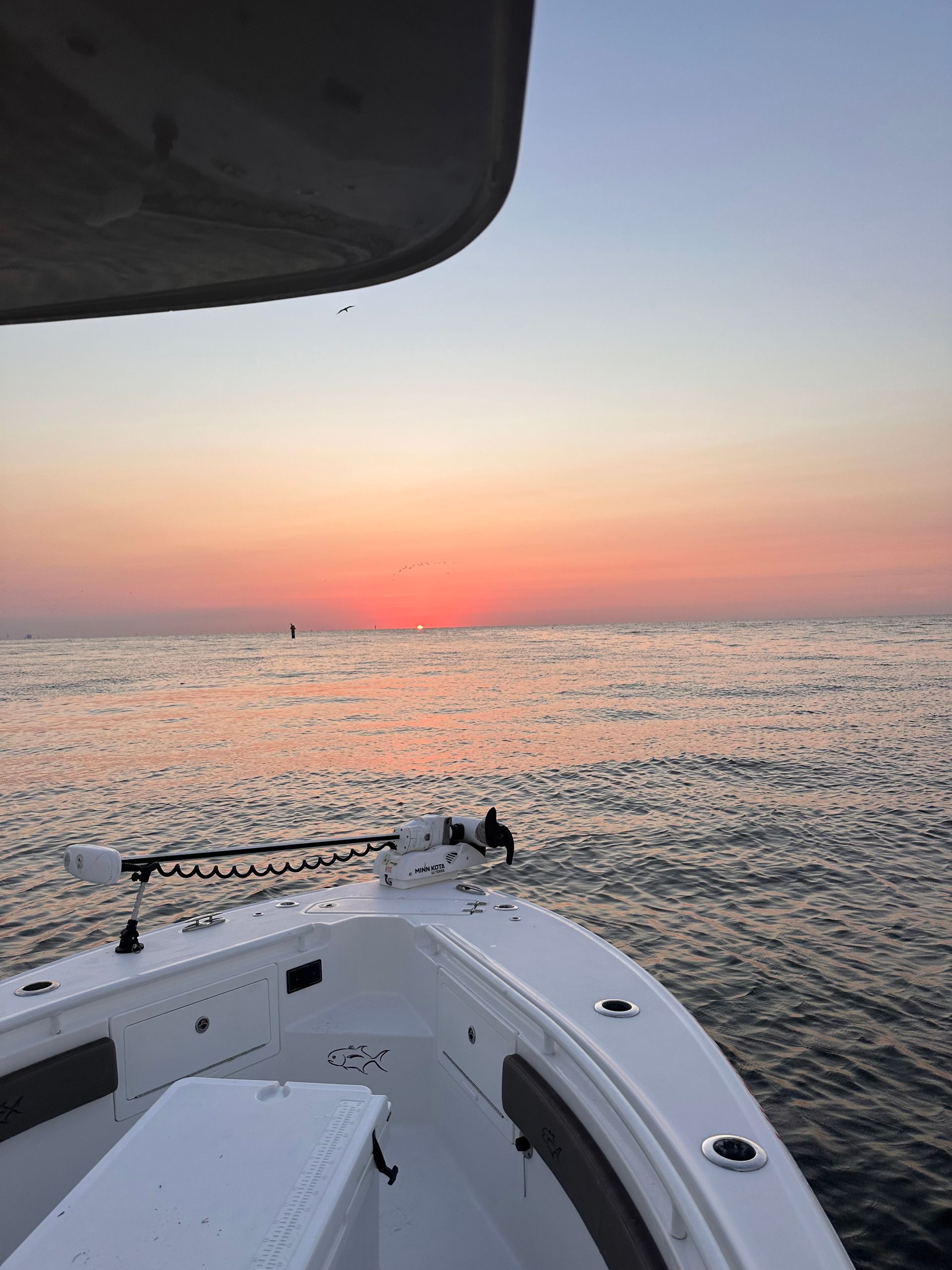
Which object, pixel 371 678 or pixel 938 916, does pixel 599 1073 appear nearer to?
pixel 938 916

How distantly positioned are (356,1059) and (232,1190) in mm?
2218

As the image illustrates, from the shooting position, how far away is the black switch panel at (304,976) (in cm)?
410

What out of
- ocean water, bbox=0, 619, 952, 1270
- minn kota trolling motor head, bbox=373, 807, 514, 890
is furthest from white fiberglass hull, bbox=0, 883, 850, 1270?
ocean water, bbox=0, 619, 952, 1270

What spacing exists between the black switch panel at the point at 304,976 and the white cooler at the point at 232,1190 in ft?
5.70

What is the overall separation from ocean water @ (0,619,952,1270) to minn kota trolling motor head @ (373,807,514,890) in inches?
109

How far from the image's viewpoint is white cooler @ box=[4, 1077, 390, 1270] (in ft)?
5.72

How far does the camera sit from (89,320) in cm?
131

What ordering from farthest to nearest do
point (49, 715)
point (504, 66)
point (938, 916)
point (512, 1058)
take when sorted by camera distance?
point (49, 715), point (938, 916), point (512, 1058), point (504, 66)

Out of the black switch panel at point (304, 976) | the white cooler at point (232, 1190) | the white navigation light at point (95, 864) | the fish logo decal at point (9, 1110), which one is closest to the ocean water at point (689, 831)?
the black switch panel at point (304, 976)

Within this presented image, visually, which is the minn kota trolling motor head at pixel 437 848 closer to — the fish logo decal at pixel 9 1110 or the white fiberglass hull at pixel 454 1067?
the white fiberglass hull at pixel 454 1067

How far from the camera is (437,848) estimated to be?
16.7 feet

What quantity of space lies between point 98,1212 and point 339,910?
2687 mm

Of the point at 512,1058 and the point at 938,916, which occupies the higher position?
the point at 512,1058

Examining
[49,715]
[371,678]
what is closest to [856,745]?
[49,715]
